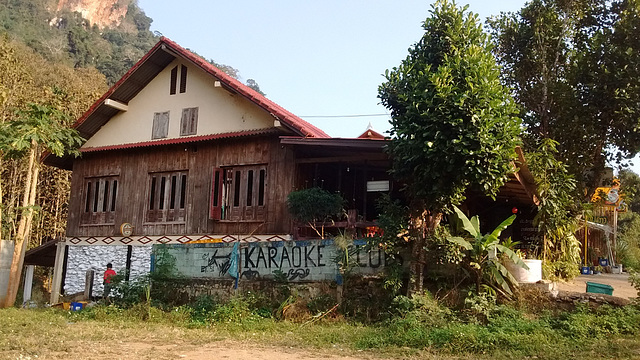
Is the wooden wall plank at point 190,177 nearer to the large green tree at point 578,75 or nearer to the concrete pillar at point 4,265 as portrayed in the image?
the concrete pillar at point 4,265

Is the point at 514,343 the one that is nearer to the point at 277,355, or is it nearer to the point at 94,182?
the point at 277,355

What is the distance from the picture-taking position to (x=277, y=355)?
8.23 m

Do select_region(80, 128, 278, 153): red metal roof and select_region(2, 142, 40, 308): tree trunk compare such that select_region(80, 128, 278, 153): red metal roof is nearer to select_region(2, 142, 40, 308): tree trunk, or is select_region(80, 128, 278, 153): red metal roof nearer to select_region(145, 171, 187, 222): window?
select_region(145, 171, 187, 222): window

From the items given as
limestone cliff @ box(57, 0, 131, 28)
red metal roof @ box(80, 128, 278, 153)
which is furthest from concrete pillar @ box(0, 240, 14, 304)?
limestone cliff @ box(57, 0, 131, 28)

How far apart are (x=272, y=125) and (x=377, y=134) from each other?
6.45 m

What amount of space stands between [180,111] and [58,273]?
614 cm

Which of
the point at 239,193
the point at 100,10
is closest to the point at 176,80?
the point at 239,193

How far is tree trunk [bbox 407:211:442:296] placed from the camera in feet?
33.7

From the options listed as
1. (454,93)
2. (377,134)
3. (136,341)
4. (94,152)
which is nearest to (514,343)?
(454,93)

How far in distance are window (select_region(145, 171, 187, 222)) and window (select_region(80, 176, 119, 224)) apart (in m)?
1.38

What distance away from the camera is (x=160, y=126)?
1636cm

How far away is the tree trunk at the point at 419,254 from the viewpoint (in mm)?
10273

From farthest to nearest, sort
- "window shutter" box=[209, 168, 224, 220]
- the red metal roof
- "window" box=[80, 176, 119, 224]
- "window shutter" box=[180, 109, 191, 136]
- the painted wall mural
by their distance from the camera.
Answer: "window" box=[80, 176, 119, 224] < "window shutter" box=[180, 109, 191, 136] < "window shutter" box=[209, 168, 224, 220] < the red metal roof < the painted wall mural

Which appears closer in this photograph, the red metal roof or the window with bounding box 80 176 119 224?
the red metal roof
